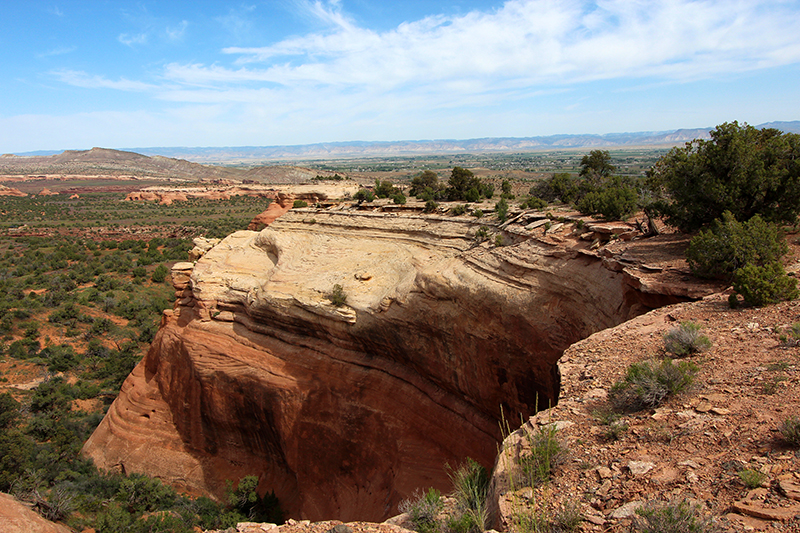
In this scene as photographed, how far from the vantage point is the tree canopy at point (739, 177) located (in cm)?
1019

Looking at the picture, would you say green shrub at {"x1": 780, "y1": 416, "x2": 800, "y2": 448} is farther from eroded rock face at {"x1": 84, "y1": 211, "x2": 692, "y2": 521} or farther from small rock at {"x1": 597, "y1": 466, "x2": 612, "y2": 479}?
eroded rock face at {"x1": 84, "y1": 211, "x2": 692, "y2": 521}

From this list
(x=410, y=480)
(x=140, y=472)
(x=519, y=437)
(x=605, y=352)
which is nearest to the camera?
(x=519, y=437)

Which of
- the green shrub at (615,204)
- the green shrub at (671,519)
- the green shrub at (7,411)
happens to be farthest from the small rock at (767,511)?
the green shrub at (7,411)

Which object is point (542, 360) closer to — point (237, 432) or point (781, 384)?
point (781, 384)

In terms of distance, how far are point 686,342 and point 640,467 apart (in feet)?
8.69

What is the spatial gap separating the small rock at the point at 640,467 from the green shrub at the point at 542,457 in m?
0.72

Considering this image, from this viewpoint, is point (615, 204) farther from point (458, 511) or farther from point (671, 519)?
point (671, 519)

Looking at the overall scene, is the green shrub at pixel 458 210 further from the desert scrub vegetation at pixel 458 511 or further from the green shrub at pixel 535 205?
the desert scrub vegetation at pixel 458 511

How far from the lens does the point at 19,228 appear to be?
2522 inches

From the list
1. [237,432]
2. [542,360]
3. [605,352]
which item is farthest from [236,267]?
[605,352]

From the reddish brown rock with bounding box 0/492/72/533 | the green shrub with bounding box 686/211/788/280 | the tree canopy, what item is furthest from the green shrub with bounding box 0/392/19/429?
the tree canopy

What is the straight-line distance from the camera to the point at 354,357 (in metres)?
16.0

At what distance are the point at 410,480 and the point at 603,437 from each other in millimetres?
9112

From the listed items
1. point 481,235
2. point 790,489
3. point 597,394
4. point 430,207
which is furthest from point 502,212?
point 790,489
